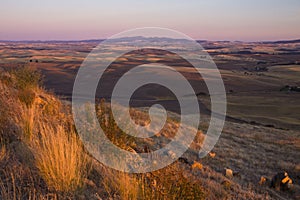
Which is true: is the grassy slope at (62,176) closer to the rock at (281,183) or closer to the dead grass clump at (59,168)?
the dead grass clump at (59,168)

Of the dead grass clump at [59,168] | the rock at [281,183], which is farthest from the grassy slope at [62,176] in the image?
the rock at [281,183]

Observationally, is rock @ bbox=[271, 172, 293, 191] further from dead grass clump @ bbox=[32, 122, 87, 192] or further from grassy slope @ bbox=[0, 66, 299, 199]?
dead grass clump @ bbox=[32, 122, 87, 192]

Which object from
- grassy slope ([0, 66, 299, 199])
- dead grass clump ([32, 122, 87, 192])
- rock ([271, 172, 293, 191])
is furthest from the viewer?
rock ([271, 172, 293, 191])

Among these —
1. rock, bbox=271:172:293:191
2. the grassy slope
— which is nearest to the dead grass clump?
the grassy slope

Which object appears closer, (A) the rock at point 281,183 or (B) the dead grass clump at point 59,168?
(B) the dead grass clump at point 59,168

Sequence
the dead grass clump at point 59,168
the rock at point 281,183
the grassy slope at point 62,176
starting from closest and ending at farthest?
the grassy slope at point 62,176
the dead grass clump at point 59,168
the rock at point 281,183

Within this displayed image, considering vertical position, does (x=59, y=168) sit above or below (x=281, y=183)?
above

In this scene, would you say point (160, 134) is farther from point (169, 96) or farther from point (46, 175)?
point (169, 96)

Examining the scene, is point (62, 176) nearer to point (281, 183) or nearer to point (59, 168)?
point (59, 168)

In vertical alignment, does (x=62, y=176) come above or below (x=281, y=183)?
above

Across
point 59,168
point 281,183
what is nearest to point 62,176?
point 59,168

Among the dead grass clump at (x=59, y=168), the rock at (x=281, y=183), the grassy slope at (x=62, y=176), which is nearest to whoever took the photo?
the grassy slope at (x=62, y=176)

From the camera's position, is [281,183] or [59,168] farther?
[281,183]

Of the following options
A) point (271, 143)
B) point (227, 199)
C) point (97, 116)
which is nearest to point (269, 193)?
point (227, 199)
